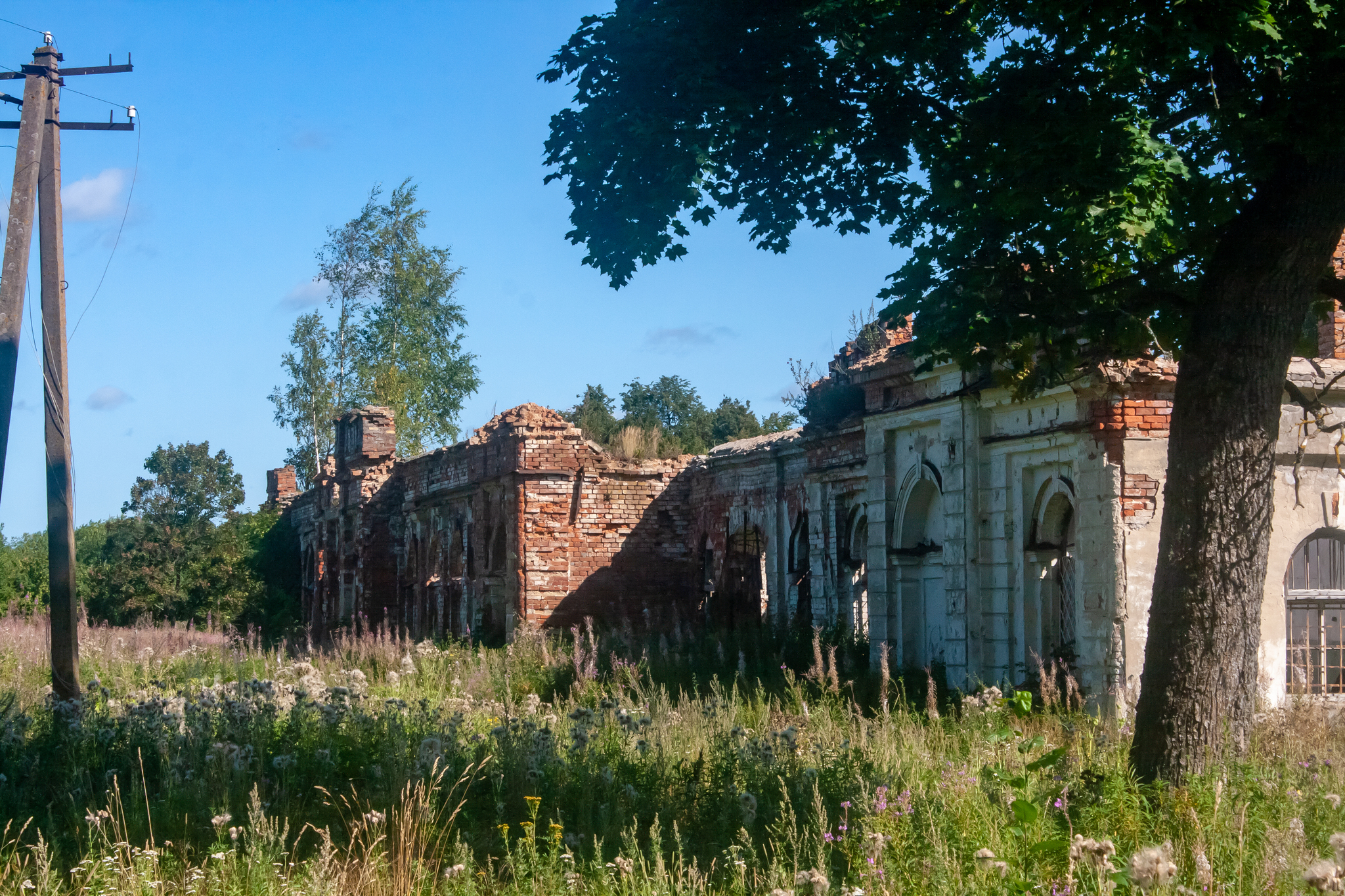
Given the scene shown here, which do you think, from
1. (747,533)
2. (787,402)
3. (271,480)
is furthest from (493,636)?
Answer: (271,480)

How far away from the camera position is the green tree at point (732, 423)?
52.9m

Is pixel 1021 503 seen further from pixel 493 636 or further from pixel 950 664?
pixel 493 636

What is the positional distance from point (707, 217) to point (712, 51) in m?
1.11

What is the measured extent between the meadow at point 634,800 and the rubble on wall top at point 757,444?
7016mm

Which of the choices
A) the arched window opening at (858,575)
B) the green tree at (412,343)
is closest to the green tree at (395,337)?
the green tree at (412,343)

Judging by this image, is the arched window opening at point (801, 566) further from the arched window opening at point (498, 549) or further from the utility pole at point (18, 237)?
the utility pole at point (18, 237)

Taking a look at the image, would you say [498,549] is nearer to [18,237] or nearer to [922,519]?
[922,519]

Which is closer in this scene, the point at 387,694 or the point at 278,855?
the point at 278,855

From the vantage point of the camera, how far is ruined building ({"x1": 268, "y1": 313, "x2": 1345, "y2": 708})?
1142 centimetres

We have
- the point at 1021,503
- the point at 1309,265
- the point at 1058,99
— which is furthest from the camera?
the point at 1021,503

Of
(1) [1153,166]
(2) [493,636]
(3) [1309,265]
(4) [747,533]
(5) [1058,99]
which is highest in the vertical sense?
(5) [1058,99]

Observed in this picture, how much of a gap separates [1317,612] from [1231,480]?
6.60 meters

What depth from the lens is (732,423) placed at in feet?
179

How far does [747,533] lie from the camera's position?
2078 centimetres
